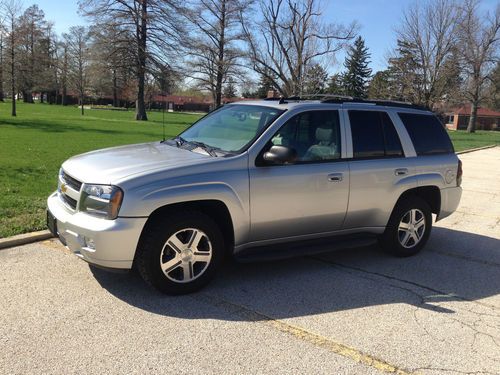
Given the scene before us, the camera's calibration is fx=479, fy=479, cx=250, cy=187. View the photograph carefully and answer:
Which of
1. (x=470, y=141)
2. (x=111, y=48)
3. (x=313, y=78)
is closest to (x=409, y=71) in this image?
(x=470, y=141)

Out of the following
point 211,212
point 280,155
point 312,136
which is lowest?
point 211,212

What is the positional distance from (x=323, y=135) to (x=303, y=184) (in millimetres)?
A: 690

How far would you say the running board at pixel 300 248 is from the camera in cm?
464

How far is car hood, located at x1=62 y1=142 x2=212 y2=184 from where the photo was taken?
4.13 metres

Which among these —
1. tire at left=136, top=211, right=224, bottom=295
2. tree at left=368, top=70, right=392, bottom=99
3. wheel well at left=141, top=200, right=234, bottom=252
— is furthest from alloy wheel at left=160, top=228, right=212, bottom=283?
tree at left=368, top=70, right=392, bottom=99

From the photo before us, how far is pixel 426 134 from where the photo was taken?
20.0 feet

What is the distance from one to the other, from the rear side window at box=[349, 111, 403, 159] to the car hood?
5.94 feet

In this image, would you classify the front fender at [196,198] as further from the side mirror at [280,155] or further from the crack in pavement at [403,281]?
the crack in pavement at [403,281]

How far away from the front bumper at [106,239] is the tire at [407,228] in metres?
3.08

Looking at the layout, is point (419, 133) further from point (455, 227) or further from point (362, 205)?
point (455, 227)

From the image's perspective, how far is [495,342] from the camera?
12.6 feet

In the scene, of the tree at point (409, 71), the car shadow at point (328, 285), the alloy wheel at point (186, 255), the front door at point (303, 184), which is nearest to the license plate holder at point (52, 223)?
the car shadow at point (328, 285)

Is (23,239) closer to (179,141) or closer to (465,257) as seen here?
(179,141)

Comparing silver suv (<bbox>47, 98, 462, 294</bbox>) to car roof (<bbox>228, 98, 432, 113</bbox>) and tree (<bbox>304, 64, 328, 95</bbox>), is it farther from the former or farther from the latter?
tree (<bbox>304, 64, 328, 95</bbox>)
